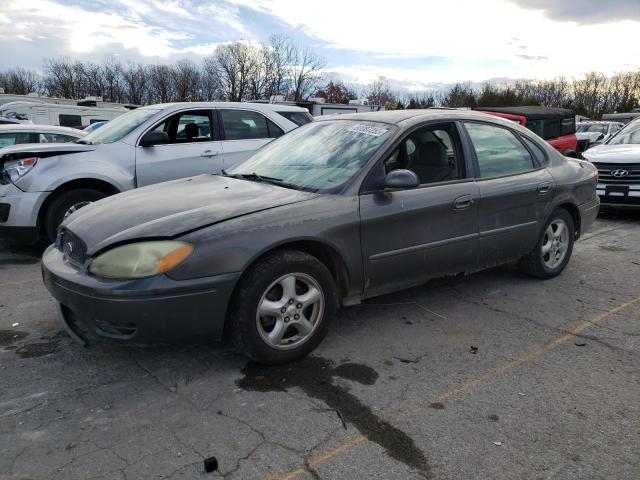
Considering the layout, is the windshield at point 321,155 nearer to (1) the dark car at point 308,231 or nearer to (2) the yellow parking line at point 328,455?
(1) the dark car at point 308,231

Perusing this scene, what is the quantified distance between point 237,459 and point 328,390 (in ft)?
2.50

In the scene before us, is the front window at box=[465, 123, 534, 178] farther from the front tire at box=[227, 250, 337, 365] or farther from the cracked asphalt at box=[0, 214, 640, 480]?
the front tire at box=[227, 250, 337, 365]

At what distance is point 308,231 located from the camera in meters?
3.30

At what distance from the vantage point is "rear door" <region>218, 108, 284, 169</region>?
696cm

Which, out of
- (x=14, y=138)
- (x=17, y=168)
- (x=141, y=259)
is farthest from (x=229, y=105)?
(x=141, y=259)

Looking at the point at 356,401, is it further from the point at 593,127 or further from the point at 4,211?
the point at 593,127

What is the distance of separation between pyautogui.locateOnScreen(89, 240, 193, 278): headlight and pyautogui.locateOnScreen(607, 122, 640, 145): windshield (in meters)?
8.75

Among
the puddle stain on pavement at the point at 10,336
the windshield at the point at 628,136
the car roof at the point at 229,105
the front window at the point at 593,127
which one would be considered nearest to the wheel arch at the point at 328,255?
the puddle stain on pavement at the point at 10,336

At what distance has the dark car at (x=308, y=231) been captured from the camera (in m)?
2.95

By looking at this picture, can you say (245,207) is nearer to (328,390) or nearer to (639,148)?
(328,390)

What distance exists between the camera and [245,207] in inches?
128

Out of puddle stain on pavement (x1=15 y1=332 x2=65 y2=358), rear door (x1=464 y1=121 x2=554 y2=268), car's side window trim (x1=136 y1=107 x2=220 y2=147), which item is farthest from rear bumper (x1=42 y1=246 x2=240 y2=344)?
car's side window trim (x1=136 y1=107 x2=220 y2=147)

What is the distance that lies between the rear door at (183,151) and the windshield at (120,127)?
0.93 ft

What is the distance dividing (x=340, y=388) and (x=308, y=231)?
95cm
